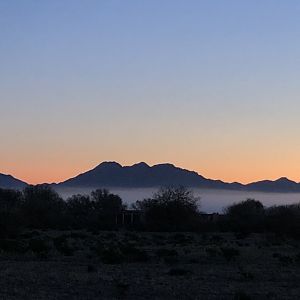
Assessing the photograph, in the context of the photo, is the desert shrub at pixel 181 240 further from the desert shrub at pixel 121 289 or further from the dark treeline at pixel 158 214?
the desert shrub at pixel 121 289

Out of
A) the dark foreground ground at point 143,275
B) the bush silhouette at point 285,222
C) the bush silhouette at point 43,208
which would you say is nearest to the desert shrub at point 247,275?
the dark foreground ground at point 143,275

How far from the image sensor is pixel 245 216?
319ft

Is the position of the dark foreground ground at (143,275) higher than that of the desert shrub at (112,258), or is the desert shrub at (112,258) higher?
the desert shrub at (112,258)

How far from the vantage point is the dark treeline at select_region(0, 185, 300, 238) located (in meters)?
85.6

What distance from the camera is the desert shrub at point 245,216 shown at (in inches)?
3462

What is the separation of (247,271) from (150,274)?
418cm

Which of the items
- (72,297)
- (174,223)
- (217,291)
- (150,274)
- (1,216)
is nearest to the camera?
(72,297)

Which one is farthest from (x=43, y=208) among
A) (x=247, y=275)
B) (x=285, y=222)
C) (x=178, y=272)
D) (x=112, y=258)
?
(x=247, y=275)

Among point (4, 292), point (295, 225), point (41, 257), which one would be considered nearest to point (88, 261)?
point (41, 257)

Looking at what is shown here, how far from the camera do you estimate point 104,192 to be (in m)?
132

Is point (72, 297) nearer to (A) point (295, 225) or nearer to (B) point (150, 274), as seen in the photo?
(B) point (150, 274)

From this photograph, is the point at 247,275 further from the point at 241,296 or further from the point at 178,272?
the point at 241,296

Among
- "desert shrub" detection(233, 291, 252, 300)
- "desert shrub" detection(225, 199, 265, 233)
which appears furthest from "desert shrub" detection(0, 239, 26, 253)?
"desert shrub" detection(225, 199, 265, 233)

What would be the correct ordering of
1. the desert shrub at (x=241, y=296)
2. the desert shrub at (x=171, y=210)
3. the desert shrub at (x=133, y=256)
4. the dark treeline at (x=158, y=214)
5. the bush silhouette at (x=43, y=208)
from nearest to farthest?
the desert shrub at (x=241, y=296) < the desert shrub at (x=133, y=256) < the dark treeline at (x=158, y=214) < the desert shrub at (x=171, y=210) < the bush silhouette at (x=43, y=208)
